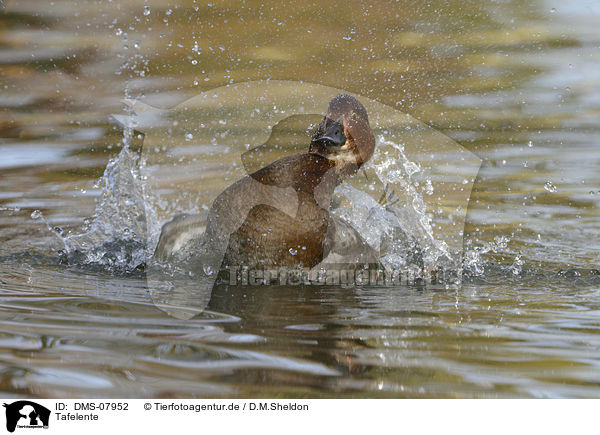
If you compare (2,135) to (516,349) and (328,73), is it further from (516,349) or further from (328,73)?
(516,349)

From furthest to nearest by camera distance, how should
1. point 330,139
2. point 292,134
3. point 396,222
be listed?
point 292,134 < point 396,222 < point 330,139

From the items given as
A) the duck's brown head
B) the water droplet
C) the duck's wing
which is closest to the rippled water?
the water droplet

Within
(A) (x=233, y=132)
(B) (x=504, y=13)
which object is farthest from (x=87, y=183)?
(B) (x=504, y=13)

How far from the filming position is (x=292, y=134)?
6289 mm

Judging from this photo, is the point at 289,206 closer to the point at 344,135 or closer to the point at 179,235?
the point at 344,135

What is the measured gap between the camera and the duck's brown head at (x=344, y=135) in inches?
148

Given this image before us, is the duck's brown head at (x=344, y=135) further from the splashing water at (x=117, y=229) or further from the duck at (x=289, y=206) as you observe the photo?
the splashing water at (x=117, y=229)

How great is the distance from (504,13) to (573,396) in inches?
231

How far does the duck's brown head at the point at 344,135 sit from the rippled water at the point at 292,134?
739mm

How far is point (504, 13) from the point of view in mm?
7191

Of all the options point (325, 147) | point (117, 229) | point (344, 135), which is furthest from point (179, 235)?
point (344, 135)

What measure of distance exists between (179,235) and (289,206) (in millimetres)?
759

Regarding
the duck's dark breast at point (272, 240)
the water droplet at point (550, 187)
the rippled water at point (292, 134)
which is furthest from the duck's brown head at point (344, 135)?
the water droplet at point (550, 187)
